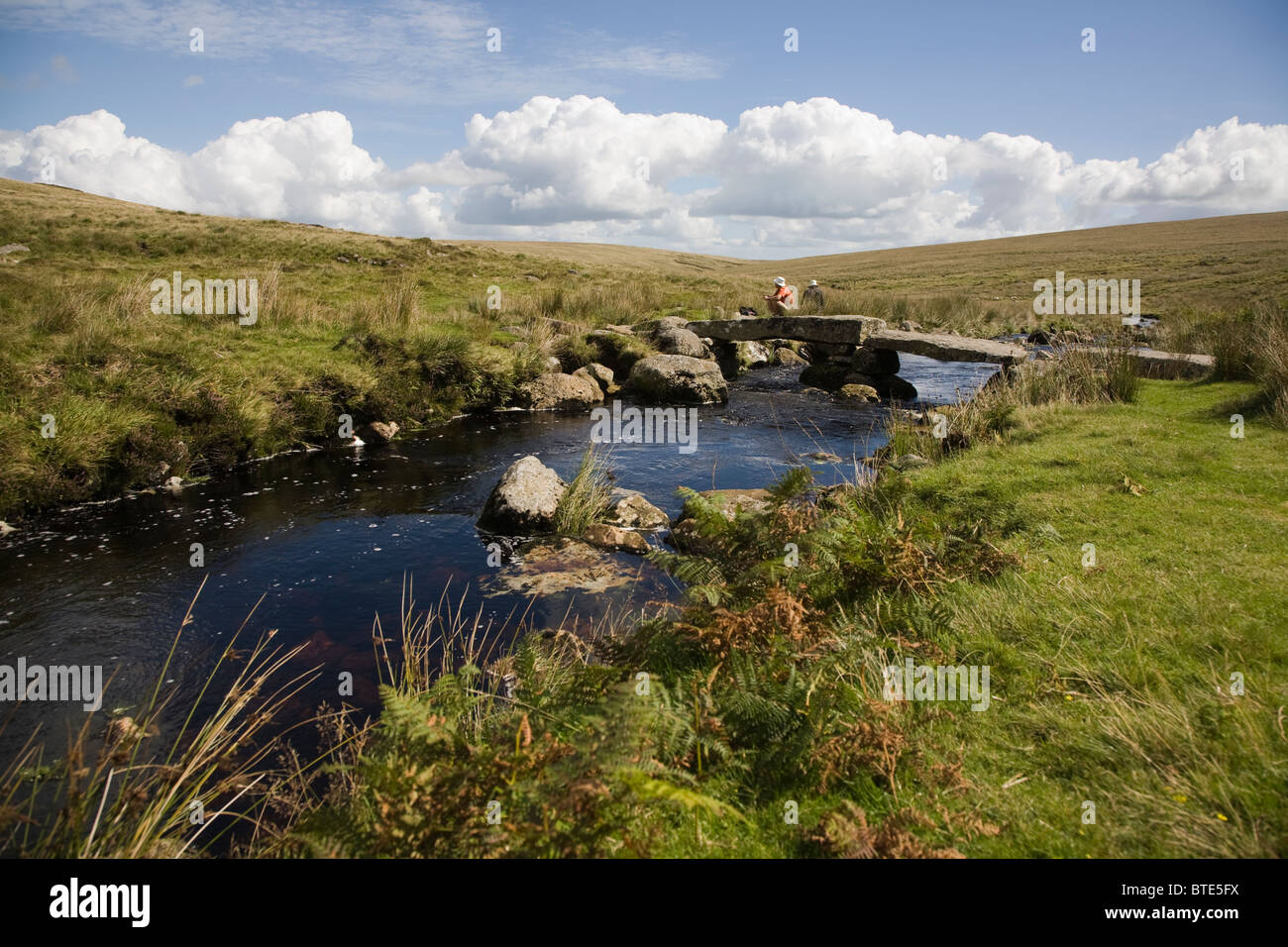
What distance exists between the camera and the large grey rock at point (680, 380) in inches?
667

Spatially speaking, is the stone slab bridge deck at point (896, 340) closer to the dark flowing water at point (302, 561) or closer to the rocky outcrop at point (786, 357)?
the rocky outcrop at point (786, 357)

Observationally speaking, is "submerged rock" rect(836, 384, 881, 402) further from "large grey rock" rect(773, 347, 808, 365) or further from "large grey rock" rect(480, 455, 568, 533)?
"large grey rock" rect(480, 455, 568, 533)

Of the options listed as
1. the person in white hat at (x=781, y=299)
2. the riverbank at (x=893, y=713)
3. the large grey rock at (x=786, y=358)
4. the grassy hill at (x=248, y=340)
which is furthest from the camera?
the large grey rock at (x=786, y=358)

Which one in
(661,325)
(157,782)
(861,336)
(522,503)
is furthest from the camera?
(661,325)

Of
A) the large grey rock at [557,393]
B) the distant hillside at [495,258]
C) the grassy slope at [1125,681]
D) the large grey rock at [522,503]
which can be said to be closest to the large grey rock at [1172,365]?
the grassy slope at [1125,681]

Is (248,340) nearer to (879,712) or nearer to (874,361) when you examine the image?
(879,712)

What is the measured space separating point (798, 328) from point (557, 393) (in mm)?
7352

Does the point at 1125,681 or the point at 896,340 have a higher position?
the point at 896,340

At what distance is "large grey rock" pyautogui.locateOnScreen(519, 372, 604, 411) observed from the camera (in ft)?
53.0

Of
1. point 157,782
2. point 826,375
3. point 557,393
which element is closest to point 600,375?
point 557,393

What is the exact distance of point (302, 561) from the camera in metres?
7.77
